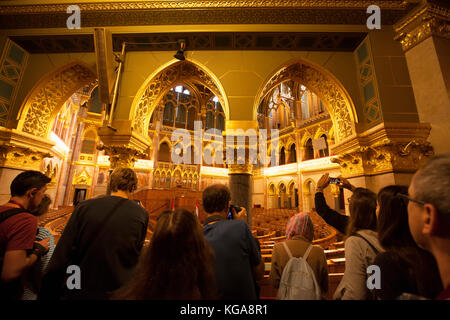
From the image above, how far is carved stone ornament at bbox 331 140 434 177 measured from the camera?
372 centimetres

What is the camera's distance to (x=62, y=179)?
45.9 feet

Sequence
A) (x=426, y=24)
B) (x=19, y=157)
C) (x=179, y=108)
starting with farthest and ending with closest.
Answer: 1. (x=179, y=108)
2. (x=19, y=157)
3. (x=426, y=24)

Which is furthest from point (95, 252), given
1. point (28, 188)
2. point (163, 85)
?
point (163, 85)

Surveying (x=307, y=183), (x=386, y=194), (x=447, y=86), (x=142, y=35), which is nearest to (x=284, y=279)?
(x=386, y=194)

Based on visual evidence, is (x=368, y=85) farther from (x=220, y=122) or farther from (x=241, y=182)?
(x=220, y=122)

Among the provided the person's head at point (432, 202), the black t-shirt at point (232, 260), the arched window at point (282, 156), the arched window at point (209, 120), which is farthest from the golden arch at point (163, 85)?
the arched window at point (282, 156)

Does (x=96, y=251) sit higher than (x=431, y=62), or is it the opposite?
(x=431, y=62)

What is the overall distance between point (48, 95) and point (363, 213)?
7.24 metres

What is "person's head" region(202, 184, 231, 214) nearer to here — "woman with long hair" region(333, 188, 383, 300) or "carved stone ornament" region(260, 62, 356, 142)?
"woman with long hair" region(333, 188, 383, 300)

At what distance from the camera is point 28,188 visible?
1490 millimetres

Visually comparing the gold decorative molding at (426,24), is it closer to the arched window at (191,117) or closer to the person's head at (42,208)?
the person's head at (42,208)

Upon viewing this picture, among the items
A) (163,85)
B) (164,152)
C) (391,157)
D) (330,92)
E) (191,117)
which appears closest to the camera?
(391,157)

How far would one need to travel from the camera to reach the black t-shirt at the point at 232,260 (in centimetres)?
120

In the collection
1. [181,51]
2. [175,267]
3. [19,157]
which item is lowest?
[175,267]
